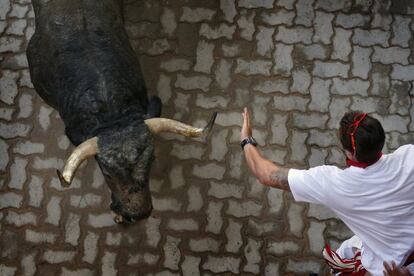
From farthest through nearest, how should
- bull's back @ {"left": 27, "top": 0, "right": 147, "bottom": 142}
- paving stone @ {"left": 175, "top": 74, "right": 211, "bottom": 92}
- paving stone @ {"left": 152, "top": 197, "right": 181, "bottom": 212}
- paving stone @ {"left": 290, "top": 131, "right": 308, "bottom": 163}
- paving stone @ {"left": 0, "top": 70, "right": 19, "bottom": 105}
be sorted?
paving stone @ {"left": 175, "top": 74, "right": 211, "bottom": 92}, paving stone @ {"left": 0, "top": 70, "right": 19, "bottom": 105}, paving stone @ {"left": 290, "top": 131, "right": 308, "bottom": 163}, paving stone @ {"left": 152, "top": 197, "right": 181, "bottom": 212}, bull's back @ {"left": 27, "top": 0, "right": 147, "bottom": 142}

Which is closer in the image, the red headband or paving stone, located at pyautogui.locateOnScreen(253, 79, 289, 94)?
the red headband

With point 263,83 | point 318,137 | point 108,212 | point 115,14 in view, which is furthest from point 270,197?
point 115,14

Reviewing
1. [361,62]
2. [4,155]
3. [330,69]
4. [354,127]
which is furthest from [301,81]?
[4,155]

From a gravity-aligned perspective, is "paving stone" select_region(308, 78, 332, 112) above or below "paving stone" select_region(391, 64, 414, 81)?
below

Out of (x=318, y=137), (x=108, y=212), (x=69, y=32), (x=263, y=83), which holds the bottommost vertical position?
(x=108, y=212)

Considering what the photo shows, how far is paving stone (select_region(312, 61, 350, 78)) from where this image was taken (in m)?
5.48

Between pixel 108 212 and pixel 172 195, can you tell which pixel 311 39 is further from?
pixel 108 212

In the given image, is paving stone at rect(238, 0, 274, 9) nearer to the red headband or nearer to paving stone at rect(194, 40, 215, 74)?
paving stone at rect(194, 40, 215, 74)

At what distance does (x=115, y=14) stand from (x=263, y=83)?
1872 mm

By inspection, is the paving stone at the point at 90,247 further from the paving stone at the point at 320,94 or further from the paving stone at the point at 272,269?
the paving stone at the point at 320,94

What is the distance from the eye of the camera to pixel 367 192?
2791mm

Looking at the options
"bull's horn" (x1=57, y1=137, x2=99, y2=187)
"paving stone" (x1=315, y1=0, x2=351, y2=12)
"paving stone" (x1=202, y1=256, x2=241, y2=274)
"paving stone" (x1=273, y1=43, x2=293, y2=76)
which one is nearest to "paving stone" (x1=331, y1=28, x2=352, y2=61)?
"paving stone" (x1=315, y1=0, x2=351, y2=12)

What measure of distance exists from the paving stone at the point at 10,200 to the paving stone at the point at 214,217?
1.99 meters

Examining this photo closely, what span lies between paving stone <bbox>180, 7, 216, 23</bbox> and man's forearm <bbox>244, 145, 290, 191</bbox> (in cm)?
262
